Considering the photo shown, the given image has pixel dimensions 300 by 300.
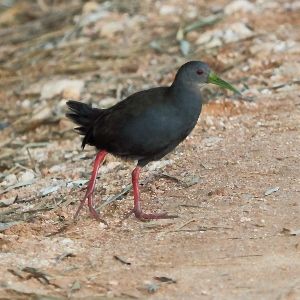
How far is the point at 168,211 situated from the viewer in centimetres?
630

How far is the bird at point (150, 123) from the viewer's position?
6.11 meters

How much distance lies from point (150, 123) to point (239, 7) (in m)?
5.48

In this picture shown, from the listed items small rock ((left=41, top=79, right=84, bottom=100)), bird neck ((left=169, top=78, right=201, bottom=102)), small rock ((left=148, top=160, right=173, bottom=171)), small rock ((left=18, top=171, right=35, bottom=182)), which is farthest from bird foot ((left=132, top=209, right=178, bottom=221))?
small rock ((left=41, top=79, right=84, bottom=100))

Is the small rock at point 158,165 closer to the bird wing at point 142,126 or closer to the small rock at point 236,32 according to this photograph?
the bird wing at point 142,126

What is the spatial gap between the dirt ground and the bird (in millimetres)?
321

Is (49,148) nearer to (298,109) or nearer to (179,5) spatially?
(298,109)

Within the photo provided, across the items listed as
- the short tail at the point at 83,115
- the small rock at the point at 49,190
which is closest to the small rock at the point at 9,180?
the small rock at the point at 49,190

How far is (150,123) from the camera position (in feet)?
20.0

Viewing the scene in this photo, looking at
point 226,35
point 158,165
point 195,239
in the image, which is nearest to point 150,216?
point 195,239

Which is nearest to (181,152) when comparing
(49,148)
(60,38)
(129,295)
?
(49,148)

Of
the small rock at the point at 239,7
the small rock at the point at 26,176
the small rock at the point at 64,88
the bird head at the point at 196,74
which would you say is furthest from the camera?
the small rock at the point at 239,7

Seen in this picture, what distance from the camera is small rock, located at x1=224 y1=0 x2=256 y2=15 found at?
1119 cm

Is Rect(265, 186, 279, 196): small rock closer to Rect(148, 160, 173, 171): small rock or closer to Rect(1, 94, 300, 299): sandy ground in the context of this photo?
Rect(1, 94, 300, 299): sandy ground

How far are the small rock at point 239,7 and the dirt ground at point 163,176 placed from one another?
0.02m
